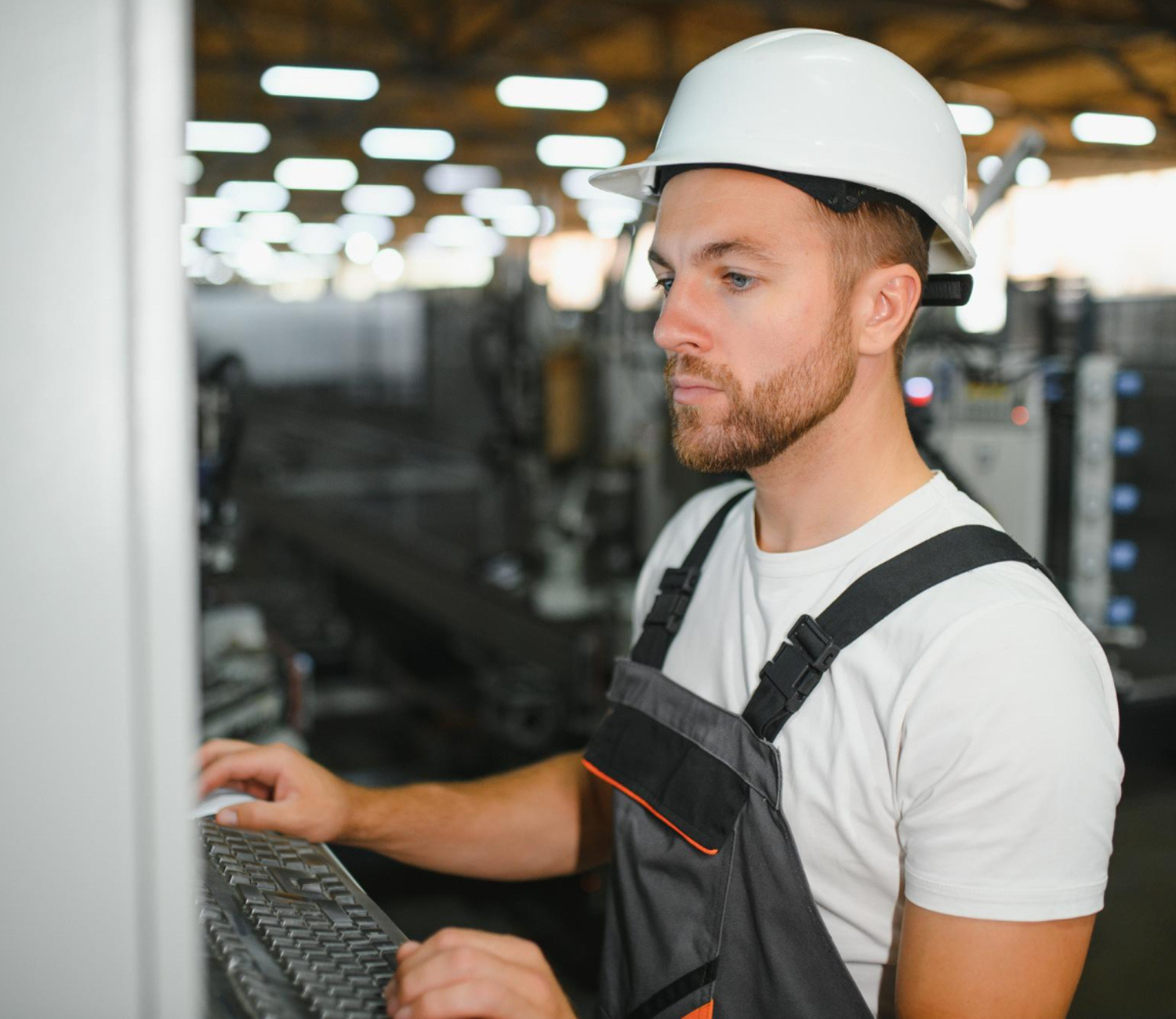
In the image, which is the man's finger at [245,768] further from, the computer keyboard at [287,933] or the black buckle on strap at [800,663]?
the black buckle on strap at [800,663]

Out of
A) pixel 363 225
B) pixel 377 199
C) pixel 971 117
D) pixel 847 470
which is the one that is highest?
pixel 363 225

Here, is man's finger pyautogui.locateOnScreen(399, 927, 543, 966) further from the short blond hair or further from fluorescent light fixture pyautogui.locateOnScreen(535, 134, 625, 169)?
fluorescent light fixture pyautogui.locateOnScreen(535, 134, 625, 169)

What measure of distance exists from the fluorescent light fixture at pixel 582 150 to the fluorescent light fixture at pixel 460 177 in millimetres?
3180

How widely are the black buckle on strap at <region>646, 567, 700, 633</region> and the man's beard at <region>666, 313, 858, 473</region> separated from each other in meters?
0.19

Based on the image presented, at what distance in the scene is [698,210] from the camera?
1193mm

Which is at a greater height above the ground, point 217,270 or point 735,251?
point 217,270

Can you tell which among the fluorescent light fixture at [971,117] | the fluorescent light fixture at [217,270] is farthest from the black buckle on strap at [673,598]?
the fluorescent light fixture at [217,270]

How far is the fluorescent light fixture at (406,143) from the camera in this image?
1013 centimetres

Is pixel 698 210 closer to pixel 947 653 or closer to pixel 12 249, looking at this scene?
pixel 947 653

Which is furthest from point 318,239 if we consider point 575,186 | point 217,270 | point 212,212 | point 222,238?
point 575,186

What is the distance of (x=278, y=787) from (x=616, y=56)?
11095 mm

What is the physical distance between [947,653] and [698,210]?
0.50 meters

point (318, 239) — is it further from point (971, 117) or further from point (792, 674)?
point (792, 674)

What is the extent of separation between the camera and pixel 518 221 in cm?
1764
